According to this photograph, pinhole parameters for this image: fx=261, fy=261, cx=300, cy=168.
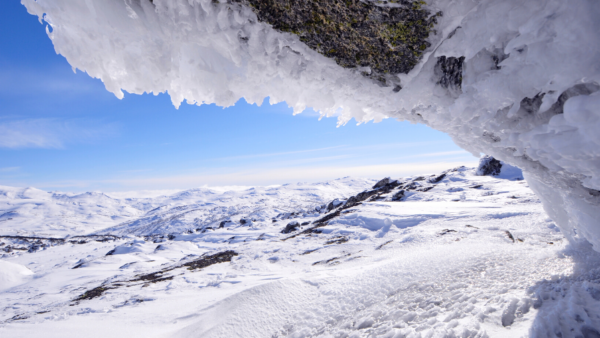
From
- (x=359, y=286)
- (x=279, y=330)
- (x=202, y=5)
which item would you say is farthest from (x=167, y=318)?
(x=202, y=5)

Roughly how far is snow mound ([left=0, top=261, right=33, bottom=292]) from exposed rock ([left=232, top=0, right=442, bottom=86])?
1609 centimetres

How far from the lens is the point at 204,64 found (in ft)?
8.32

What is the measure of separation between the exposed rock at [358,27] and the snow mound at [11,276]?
16088 millimetres

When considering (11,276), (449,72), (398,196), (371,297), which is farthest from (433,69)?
(11,276)

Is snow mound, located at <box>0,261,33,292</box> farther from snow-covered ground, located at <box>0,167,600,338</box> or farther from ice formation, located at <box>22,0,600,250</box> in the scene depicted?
ice formation, located at <box>22,0,600,250</box>

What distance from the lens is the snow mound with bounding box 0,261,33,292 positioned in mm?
11539

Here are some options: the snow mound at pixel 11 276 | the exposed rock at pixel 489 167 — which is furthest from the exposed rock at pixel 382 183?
the snow mound at pixel 11 276

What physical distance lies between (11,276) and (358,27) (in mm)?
18747

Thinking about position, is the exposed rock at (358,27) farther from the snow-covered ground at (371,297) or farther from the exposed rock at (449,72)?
the snow-covered ground at (371,297)

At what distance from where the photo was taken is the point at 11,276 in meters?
12.5

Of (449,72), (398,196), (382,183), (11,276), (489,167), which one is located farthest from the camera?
(382,183)

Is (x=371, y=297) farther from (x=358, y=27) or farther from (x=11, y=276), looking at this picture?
(x=11, y=276)

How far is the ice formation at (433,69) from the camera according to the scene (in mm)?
1475

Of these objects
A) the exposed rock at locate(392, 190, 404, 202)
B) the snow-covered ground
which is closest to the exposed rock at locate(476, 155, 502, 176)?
the exposed rock at locate(392, 190, 404, 202)
